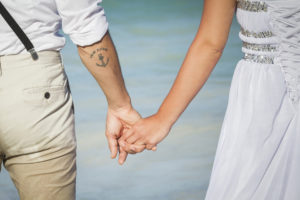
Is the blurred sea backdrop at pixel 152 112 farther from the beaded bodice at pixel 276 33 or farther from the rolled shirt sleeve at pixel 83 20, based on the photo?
the beaded bodice at pixel 276 33

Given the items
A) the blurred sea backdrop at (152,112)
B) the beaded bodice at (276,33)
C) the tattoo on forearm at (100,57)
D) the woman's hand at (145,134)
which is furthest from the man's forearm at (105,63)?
the blurred sea backdrop at (152,112)

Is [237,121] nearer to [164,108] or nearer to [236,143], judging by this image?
[236,143]

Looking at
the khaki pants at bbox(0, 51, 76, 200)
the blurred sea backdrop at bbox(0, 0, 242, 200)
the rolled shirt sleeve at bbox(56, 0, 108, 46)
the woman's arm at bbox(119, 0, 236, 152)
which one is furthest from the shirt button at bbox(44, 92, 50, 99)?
the blurred sea backdrop at bbox(0, 0, 242, 200)

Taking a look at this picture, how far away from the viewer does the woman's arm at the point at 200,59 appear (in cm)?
147

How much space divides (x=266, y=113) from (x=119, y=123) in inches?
36.3

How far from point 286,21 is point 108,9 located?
6.03m

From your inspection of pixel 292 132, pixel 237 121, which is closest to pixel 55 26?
pixel 237 121

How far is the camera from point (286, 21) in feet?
4.42

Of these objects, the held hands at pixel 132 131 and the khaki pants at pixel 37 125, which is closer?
the khaki pants at pixel 37 125

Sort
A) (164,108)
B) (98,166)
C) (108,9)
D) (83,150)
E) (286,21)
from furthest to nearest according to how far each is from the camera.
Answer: (108,9) < (83,150) < (98,166) < (164,108) < (286,21)

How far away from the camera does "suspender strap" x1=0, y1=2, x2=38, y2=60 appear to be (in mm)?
1433

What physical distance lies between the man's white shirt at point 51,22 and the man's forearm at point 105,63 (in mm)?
42

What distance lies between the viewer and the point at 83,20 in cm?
162

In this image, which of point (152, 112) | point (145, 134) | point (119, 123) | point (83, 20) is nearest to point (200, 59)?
point (83, 20)
